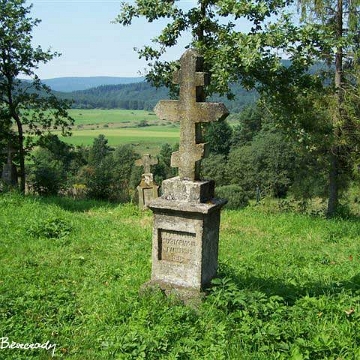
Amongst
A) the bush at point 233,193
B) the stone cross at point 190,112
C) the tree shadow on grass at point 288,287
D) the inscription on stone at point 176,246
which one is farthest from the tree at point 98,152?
the stone cross at point 190,112

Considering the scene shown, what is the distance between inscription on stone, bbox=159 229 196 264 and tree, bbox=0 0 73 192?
1158cm

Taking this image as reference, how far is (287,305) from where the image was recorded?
15.8ft

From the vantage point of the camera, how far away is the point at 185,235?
5.20 m

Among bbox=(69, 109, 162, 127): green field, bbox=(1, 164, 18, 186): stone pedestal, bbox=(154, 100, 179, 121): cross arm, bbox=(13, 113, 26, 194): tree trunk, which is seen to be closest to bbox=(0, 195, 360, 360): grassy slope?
bbox=(154, 100, 179, 121): cross arm

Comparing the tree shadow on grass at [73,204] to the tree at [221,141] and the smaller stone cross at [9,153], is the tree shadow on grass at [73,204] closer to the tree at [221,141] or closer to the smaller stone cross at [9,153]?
the smaller stone cross at [9,153]

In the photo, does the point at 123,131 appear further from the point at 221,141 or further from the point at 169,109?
the point at 169,109

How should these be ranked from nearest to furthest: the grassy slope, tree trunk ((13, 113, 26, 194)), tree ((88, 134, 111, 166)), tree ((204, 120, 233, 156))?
1. the grassy slope
2. tree trunk ((13, 113, 26, 194))
3. tree ((204, 120, 233, 156))
4. tree ((88, 134, 111, 166))

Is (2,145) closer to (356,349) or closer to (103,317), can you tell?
(103,317)

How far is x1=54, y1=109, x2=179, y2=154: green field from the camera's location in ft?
238

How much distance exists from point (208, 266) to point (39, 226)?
14.4ft

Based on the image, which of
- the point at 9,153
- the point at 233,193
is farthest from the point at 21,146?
the point at 233,193

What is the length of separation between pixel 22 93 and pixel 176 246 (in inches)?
524

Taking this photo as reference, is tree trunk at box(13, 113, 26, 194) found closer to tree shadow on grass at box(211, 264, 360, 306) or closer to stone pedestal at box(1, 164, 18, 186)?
stone pedestal at box(1, 164, 18, 186)

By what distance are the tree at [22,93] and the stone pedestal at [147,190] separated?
5.17m
